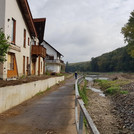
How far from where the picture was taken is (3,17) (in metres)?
12.5

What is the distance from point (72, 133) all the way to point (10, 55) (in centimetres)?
1106

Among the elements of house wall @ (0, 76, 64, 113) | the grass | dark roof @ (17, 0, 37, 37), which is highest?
dark roof @ (17, 0, 37, 37)

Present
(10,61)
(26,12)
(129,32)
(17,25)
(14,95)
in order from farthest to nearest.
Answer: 1. (129,32)
2. (26,12)
3. (17,25)
4. (10,61)
5. (14,95)

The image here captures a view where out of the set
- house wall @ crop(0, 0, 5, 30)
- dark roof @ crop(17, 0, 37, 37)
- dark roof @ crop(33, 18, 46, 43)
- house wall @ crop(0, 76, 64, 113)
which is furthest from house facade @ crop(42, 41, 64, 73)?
house wall @ crop(0, 76, 64, 113)

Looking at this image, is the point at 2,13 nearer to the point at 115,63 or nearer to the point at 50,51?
the point at 50,51

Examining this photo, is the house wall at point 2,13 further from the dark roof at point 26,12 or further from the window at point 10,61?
the dark roof at point 26,12

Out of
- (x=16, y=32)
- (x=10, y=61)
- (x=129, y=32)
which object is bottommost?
(x=10, y=61)

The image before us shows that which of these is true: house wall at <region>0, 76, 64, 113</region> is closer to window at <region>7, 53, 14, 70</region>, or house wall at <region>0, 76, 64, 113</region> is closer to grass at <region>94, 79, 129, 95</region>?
window at <region>7, 53, 14, 70</region>

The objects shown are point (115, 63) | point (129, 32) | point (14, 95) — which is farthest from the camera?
point (115, 63)

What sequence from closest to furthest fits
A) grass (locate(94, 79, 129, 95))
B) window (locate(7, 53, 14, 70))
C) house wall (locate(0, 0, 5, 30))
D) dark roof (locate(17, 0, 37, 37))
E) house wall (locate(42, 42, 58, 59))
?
house wall (locate(0, 0, 5, 30)) → window (locate(7, 53, 14, 70)) → dark roof (locate(17, 0, 37, 37)) → grass (locate(94, 79, 129, 95)) → house wall (locate(42, 42, 58, 59))

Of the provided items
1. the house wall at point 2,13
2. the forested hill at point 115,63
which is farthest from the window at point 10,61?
the forested hill at point 115,63

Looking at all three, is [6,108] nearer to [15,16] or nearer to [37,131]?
[37,131]

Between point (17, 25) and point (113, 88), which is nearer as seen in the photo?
point (17, 25)

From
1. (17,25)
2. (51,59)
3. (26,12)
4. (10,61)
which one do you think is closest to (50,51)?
(51,59)
